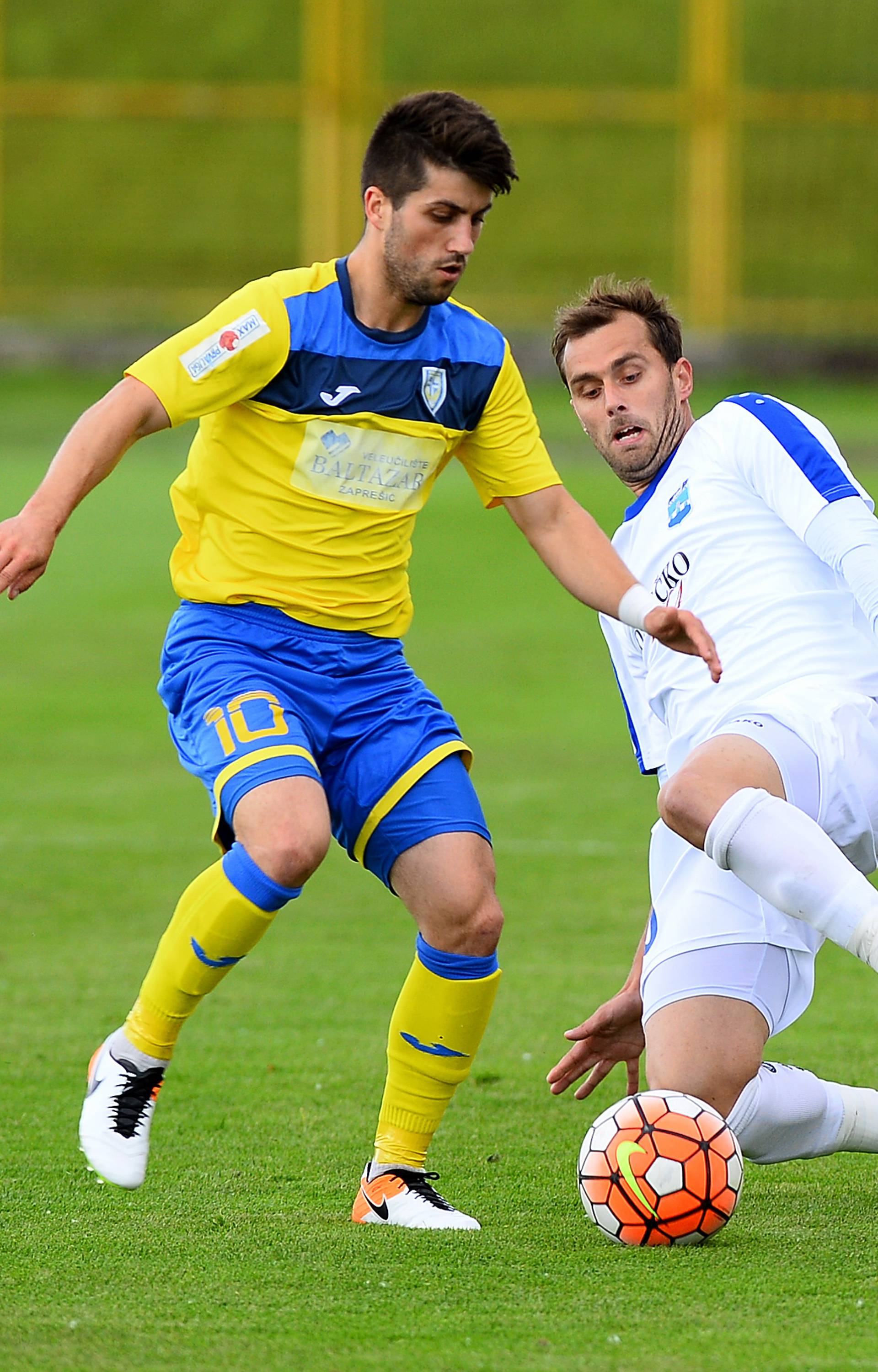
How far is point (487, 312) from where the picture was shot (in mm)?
27375

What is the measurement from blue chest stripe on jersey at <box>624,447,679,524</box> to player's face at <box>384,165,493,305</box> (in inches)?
33.9

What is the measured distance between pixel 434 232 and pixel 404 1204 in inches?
84.8

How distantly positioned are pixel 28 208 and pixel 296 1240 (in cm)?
2604

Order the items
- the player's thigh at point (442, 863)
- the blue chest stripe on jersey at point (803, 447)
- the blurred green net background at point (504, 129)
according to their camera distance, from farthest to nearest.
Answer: the blurred green net background at point (504, 129) → the blue chest stripe on jersey at point (803, 447) → the player's thigh at point (442, 863)

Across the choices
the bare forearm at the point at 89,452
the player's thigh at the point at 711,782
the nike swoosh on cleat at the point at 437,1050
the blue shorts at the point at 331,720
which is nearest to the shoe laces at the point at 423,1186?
the nike swoosh on cleat at the point at 437,1050

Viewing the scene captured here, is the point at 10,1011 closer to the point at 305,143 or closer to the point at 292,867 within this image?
the point at 292,867

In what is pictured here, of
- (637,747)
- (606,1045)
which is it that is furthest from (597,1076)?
(637,747)

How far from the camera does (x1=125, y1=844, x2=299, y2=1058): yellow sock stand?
12.9 ft

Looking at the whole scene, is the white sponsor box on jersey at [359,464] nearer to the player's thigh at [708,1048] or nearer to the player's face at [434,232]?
the player's face at [434,232]

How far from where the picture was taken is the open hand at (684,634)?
3.99 m

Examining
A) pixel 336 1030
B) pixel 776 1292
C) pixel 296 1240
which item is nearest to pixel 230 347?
pixel 296 1240

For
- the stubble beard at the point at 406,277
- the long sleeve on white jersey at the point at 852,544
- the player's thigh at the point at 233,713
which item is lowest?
the player's thigh at the point at 233,713

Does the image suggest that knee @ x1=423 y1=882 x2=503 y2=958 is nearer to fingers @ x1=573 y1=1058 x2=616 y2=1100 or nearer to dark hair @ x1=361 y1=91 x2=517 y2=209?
fingers @ x1=573 y1=1058 x2=616 y2=1100

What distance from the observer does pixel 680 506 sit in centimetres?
466
